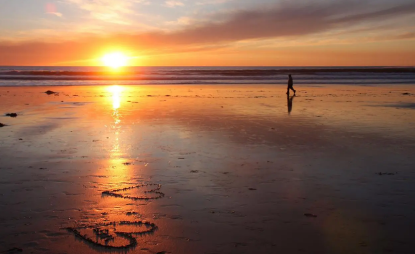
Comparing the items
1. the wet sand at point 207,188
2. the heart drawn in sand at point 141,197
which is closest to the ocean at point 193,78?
the wet sand at point 207,188

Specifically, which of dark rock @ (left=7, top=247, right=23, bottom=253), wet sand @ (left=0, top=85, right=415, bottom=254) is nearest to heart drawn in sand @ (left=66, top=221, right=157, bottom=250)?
wet sand @ (left=0, top=85, right=415, bottom=254)

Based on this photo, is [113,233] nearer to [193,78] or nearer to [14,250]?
[14,250]

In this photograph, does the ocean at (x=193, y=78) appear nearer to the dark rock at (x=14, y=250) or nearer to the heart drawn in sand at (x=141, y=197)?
the heart drawn in sand at (x=141, y=197)

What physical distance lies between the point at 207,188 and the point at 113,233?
2.35 m

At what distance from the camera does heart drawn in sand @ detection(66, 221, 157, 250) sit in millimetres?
4973

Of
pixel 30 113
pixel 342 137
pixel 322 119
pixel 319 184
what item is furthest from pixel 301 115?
pixel 30 113

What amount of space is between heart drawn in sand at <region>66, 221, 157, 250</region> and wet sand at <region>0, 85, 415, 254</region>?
0.02m

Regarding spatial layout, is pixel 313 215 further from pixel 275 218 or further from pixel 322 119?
pixel 322 119

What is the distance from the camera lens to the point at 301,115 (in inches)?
687

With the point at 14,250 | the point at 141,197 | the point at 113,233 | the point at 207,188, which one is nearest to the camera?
the point at 14,250

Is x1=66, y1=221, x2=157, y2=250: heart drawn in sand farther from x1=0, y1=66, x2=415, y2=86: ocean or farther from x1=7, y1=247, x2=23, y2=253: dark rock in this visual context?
x1=0, y1=66, x2=415, y2=86: ocean

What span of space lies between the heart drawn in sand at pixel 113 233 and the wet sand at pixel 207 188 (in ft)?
0.08

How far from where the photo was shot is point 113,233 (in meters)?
5.25

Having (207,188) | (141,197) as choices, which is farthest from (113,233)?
(207,188)
